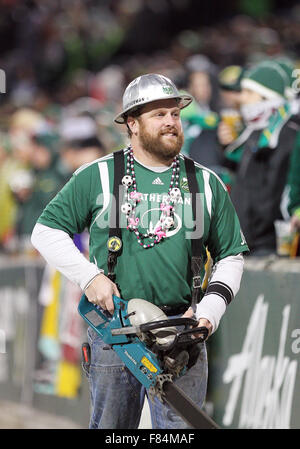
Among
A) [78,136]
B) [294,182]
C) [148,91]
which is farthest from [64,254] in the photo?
[78,136]

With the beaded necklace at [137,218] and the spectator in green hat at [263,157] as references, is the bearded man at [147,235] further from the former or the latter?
the spectator in green hat at [263,157]

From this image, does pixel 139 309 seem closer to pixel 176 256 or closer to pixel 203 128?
pixel 176 256

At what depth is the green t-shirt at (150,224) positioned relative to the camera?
16.5ft

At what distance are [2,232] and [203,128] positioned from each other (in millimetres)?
4472

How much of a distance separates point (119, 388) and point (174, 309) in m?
0.49

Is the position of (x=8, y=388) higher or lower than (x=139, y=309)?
lower

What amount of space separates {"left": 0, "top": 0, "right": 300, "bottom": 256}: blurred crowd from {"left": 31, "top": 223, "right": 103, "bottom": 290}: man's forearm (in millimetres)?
2168

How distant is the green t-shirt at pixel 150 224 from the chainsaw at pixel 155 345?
198 mm

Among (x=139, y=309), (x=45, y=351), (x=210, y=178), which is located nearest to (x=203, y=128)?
(x=45, y=351)

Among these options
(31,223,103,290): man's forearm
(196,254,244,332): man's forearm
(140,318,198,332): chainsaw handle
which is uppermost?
(31,223,103,290): man's forearm

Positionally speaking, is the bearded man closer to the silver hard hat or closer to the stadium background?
the silver hard hat

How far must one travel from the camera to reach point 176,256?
199 inches

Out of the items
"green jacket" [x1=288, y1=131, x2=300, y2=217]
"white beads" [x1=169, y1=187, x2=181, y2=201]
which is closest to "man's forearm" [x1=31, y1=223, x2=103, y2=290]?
"white beads" [x1=169, y1=187, x2=181, y2=201]

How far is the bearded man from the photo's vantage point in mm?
5039
